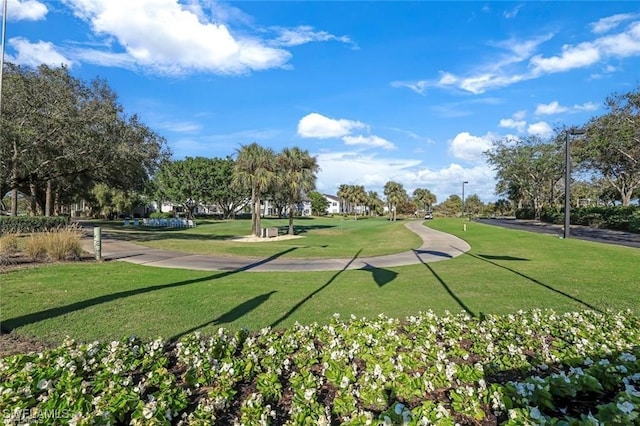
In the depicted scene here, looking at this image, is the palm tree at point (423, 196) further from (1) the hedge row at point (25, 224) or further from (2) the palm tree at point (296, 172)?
(1) the hedge row at point (25, 224)

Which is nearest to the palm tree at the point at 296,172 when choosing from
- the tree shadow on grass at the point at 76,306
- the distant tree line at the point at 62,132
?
the distant tree line at the point at 62,132

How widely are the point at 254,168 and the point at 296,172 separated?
4.65 m

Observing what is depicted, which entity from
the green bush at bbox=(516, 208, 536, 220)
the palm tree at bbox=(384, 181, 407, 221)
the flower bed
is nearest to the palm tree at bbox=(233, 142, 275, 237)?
the flower bed

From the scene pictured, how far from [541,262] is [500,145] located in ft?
162

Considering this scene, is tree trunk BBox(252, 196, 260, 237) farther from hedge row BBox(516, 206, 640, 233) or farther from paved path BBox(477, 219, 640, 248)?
hedge row BBox(516, 206, 640, 233)

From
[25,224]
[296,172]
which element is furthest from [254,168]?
[25,224]

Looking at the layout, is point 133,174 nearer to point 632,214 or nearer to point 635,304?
point 635,304

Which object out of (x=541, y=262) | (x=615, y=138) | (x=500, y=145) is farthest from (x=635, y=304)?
(x=500, y=145)

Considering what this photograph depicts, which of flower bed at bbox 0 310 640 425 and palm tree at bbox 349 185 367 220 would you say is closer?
flower bed at bbox 0 310 640 425

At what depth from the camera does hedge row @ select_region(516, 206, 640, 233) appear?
1145 inches

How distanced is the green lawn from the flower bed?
145 centimetres

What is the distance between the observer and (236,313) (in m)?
6.84

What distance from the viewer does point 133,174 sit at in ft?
81.4

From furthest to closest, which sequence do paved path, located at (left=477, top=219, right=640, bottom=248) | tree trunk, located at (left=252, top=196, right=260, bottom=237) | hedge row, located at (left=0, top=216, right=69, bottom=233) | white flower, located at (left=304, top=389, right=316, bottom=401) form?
tree trunk, located at (left=252, top=196, right=260, bottom=237) < hedge row, located at (left=0, top=216, right=69, bottom=233) < paved path, located at (left=477, top=219, right=640, bottom=248) < white flower, located at (left=304, top=389, right=316, bottom=401)
